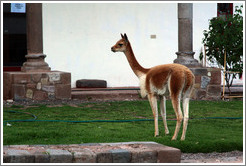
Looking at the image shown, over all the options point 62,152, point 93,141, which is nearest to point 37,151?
point 62,152

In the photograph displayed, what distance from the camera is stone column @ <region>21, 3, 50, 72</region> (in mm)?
14531

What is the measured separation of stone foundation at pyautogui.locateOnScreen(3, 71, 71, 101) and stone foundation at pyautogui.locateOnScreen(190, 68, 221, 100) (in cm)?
367

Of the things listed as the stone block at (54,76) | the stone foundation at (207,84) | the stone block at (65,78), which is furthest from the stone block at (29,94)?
the stone foundation at (207,84)

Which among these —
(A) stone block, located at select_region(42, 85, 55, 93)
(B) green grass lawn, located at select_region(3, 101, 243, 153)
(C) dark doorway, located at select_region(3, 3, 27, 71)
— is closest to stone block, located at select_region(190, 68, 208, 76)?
(B) green grass lawn, located at select_region(3, 101, 243, 153)

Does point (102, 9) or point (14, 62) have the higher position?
point (102, 9)

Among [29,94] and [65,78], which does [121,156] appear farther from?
[65,78]

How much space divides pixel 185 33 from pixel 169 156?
28.6 ft

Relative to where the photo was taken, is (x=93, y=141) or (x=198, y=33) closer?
(x=93, y=141)

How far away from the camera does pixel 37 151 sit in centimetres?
699

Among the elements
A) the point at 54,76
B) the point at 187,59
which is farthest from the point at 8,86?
the point at 187,59

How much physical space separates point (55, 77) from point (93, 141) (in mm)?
6333

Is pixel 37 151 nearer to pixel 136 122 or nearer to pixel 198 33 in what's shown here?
pixel 136 122

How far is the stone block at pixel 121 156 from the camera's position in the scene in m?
6.99

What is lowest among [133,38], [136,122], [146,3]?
[136,122]
